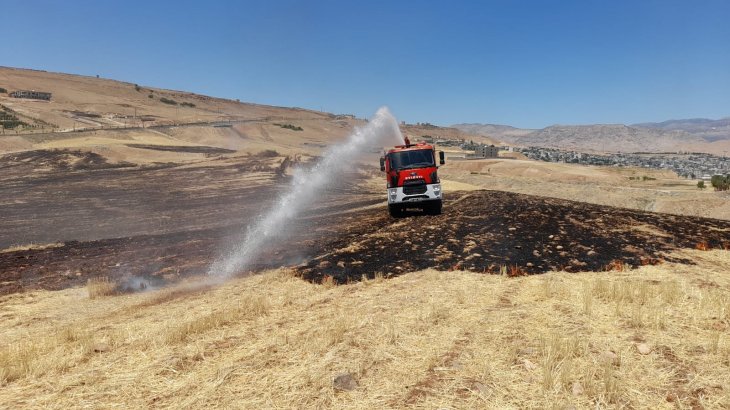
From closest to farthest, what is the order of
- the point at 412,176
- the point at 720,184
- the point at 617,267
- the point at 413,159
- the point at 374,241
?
the point at 617,267 → the point at 374,241 → the point at 412,176 → the point at 413,159 → the point at 720,184

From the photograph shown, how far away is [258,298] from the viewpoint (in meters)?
9.73

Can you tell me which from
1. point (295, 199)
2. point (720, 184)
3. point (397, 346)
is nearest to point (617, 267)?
point (397, 346)

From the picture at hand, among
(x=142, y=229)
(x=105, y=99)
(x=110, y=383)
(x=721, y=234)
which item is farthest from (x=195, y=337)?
(x=105, y=99)

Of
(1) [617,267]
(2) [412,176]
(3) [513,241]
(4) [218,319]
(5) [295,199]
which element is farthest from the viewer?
(5) [295,199]

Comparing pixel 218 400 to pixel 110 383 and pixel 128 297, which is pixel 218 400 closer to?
pixel 110 383

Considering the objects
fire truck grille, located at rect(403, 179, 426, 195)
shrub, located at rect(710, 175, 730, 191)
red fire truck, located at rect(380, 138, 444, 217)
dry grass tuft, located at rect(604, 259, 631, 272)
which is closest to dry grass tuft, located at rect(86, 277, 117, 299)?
red fire truck, located at rect(380, 138, 444, 217)

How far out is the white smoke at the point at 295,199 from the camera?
1436cm

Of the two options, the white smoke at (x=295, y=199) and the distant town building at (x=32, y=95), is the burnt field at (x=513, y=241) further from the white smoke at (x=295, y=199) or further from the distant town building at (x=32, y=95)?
the distant town building at (x=32, y=95)

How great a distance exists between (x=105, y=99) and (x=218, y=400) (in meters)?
113

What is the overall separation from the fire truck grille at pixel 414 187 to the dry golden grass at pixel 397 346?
8597 millimetres

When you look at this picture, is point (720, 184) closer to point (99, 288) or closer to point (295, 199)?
point (295, 199)

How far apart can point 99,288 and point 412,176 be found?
12.3 meters

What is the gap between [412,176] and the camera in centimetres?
1856

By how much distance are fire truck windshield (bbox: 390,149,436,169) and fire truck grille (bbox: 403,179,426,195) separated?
0.72 metres
